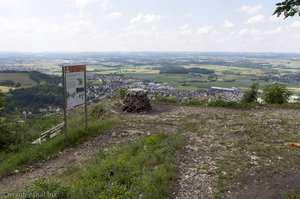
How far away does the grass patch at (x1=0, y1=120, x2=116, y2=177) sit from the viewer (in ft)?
30.8

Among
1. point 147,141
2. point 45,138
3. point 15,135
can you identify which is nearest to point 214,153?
point 147,141

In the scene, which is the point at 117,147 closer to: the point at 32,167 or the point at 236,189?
the point at 32,167

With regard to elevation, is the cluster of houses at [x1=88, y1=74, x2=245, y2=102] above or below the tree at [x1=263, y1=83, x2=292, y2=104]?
below

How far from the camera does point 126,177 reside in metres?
6.70

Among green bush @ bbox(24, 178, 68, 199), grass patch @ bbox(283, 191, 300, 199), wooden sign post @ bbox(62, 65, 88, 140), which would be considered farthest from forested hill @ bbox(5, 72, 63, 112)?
grass patch @ bbox(283, 191, 300, 199)

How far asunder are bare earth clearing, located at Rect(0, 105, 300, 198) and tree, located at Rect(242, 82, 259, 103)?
96.3 inches

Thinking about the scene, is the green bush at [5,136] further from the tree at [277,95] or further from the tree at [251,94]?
the tree at [277,95]

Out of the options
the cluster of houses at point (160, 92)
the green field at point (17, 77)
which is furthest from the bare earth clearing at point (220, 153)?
the green field at point (17, 77)

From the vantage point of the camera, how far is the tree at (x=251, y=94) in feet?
59.3

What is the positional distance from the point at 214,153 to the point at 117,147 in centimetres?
324

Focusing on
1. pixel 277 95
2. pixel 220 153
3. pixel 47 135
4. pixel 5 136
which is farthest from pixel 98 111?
pixel 277 95

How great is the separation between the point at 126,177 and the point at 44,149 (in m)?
4.75

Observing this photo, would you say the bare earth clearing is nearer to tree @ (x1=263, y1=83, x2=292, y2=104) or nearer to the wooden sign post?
the wooden sign post

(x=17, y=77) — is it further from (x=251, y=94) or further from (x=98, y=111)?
(x=251, y=94)
